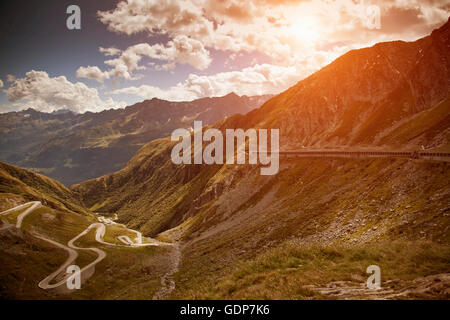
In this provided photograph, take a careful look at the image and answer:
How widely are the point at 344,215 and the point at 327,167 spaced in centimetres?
4488

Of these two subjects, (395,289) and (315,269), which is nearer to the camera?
(395,289)

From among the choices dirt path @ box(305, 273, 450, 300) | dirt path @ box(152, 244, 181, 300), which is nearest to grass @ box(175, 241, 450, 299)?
dirt path @ box(305, 273, 450, 300)

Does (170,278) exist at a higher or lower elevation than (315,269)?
lower

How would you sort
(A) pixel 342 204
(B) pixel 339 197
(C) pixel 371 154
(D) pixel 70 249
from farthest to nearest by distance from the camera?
(C) pixel 371 154, (D) pixel 70 249, (B) pixel 339 197, (A) pixel 342 204

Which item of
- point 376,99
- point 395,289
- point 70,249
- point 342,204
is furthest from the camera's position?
point 376,99

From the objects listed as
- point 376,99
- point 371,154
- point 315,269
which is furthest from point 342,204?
point 376,99

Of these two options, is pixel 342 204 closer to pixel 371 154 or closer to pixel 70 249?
pixel 371 154

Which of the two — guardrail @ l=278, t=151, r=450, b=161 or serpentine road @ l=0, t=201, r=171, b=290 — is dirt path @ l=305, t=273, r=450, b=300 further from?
serpentine road @ l=0, t=201, r=171, b=290

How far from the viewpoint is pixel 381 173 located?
235 feet

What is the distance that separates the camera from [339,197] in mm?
70938

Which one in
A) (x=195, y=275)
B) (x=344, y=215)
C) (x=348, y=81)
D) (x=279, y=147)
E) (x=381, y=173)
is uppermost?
(x=348, y=81)

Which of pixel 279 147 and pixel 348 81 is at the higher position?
pixel 348 81
